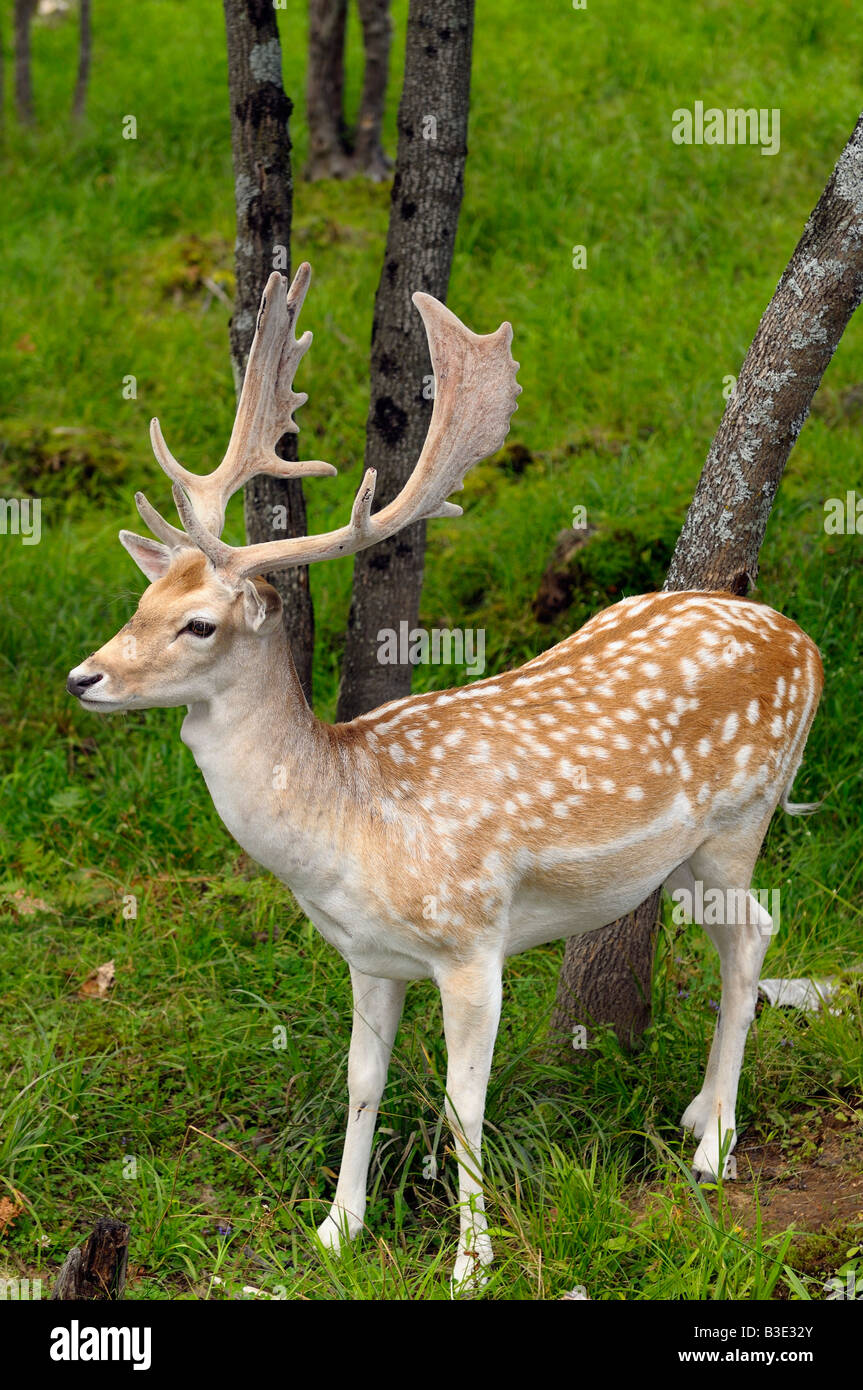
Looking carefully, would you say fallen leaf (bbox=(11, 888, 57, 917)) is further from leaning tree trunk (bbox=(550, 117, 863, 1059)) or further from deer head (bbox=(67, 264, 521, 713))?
deer head (bbox=(67, 264, 521, 713))

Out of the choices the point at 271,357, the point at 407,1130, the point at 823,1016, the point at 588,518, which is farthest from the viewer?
the point at 588,518

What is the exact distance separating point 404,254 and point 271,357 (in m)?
1.86

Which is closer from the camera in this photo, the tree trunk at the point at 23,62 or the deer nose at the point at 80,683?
the deer nose at the point at 80,683

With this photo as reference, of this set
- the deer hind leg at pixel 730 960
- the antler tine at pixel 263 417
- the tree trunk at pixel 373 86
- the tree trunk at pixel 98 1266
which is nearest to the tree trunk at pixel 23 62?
the tree trunk at pixel 373 86

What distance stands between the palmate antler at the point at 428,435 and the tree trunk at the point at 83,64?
27.7ft

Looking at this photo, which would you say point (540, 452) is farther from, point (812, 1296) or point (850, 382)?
point (812, 1296)

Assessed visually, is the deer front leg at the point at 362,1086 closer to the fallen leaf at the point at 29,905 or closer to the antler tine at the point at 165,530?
the antler tine at the point at 165,530

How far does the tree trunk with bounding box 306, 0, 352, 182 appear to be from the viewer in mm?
10992

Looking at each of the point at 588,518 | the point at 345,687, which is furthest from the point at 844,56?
the point at 345,687

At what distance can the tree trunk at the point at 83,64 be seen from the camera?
1138 cm

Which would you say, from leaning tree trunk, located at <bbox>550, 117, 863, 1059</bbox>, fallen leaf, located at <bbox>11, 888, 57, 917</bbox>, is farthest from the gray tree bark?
fallen leaf, located at <bbox>11, 888, 57, 917</bbox>

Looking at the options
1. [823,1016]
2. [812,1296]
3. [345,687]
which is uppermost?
[345,687]
